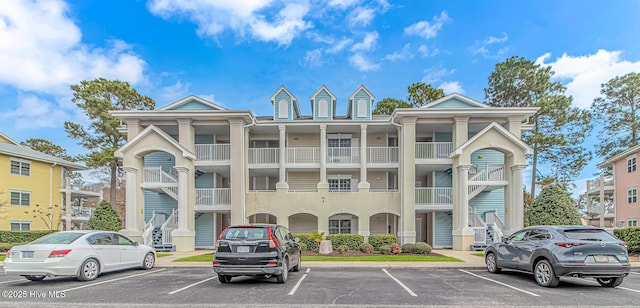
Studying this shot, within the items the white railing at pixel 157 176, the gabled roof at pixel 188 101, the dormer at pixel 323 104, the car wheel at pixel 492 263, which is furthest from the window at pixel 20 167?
the car wheel at pixel 492 263

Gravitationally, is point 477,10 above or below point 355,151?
above

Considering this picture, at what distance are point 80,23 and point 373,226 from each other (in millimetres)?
19059

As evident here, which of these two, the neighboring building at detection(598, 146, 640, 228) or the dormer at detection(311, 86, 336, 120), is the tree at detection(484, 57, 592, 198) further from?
the dormer at detection(311, 86, 336, 120)

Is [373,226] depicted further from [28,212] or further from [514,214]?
[28,212]

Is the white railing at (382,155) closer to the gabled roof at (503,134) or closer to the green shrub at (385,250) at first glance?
the gabled roof at (503,134)

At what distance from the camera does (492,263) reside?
12203 mm

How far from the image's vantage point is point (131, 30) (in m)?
23.0

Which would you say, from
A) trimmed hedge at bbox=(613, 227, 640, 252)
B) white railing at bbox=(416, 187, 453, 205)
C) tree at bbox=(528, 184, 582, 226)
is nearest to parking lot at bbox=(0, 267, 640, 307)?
tree at bbox=(528, 184, 582, 226)


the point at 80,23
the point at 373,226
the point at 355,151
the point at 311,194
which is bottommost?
the point at 373,226

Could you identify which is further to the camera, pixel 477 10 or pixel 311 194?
pixel 311 194

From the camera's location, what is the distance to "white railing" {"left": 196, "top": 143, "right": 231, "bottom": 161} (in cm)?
2244

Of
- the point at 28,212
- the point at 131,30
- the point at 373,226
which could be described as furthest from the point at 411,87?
the point at 28,212

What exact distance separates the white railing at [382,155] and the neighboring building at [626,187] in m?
16.5

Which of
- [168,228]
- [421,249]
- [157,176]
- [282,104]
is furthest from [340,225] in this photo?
[157,176]
